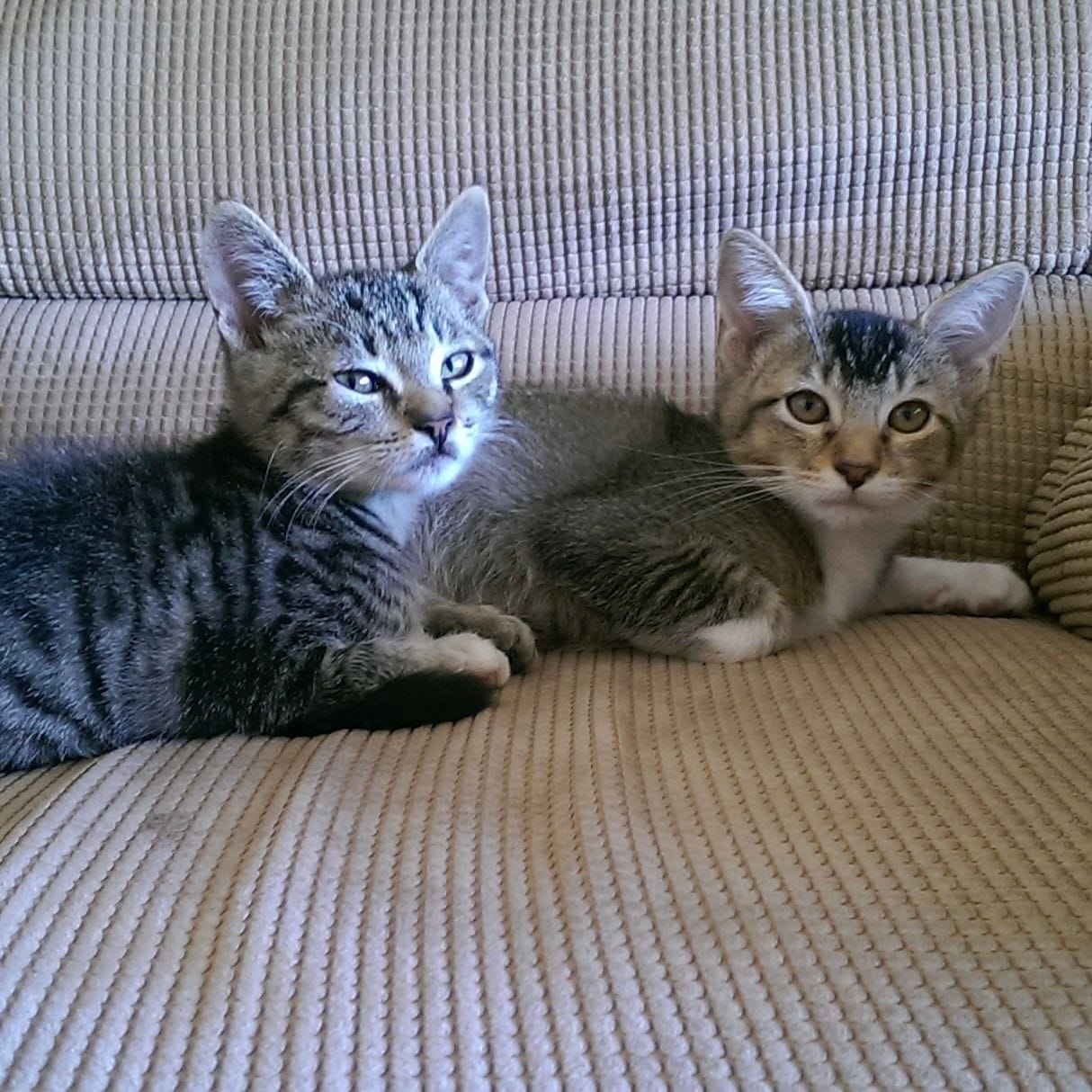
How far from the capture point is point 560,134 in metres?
1.57

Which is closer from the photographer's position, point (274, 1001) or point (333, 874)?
point (274, 1001)

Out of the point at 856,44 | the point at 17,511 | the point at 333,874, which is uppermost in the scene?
the point at 856,44

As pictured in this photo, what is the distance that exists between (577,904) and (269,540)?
0.61 metres

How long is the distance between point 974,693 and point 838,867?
359 millimetres

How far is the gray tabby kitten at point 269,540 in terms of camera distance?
39.8 inches

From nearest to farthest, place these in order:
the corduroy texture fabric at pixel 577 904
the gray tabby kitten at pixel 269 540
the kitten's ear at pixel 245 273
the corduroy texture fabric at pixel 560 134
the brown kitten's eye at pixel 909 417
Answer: the corduroy texture fabric at pixel 577 904 < the gray tabby kitten at pixel 269 540 < the kitten's ear at pixel 245 273 < the brown kitten's eye at pixel 909 417 < the corduroy texture fabric at pixel 560 134

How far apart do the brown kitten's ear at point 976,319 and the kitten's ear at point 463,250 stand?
59 cm

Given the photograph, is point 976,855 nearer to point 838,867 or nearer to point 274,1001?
point 838,867

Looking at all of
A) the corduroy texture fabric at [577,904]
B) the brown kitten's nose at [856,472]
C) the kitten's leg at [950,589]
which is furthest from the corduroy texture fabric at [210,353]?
the corduroy texture fabric at [577,904]

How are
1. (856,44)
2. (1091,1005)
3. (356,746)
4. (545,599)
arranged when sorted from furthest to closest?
(856,44) < (545,599) < (356,746) < (1091,1005)

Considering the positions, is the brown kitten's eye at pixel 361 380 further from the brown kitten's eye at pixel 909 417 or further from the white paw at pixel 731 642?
the brown kitten's eye at pixel 909 417

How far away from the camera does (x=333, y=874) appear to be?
2.39 feet

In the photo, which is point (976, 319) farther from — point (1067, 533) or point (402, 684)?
point (402, 684)

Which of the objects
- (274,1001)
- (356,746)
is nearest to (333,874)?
(274,1001)
